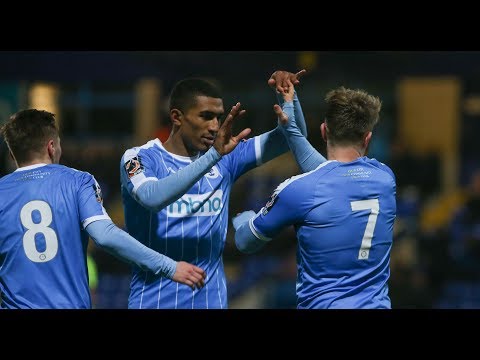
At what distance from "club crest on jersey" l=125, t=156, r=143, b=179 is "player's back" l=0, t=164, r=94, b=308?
1.10 ft

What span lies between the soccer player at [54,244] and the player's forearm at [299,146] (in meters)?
0.79

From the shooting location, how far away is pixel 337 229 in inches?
177

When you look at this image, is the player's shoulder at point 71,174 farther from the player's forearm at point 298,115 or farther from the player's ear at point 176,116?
the player's forearm at point 298,115

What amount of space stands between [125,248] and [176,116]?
1.00 m

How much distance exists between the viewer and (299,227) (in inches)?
180

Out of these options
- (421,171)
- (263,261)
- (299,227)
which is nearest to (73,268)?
(299,227)

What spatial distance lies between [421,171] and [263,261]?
3115mm

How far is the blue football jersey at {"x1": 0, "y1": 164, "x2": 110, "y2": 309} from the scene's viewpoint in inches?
181

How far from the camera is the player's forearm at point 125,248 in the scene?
4.51m

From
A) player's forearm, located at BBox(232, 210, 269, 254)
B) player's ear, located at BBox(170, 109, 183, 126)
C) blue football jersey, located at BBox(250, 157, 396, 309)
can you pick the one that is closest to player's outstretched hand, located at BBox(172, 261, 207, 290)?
player's forearm, located at BBox(232, 210, 269, 254)

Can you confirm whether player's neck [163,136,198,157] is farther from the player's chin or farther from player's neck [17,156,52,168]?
player's neck [17,156,52,168]

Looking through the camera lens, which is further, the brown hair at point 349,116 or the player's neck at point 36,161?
the player's neck at point 36,161

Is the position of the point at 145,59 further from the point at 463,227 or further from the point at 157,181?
the point at 157,181

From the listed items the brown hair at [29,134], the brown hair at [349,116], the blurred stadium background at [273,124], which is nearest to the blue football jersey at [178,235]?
the brown hair at [29,134]
